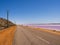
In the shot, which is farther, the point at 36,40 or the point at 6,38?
the point at 6,38

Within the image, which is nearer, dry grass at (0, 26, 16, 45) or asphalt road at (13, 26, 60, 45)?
asphalt road at (13, 26, 60, 45)

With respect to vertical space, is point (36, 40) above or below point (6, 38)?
below

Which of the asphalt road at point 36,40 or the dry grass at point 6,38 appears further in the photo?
the dry grass at point 6,38
